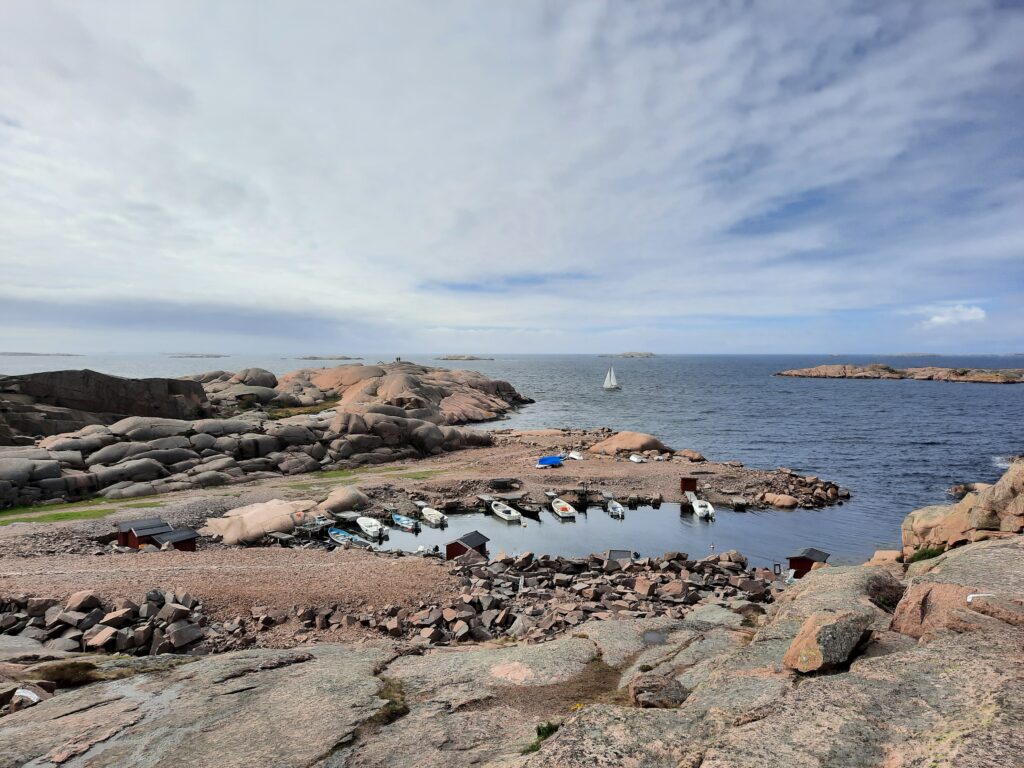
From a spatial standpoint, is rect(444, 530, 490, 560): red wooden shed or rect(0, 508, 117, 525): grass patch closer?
rect(444, 530, 490, 560): red wooden shed

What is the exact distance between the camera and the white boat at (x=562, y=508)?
43.9 meters

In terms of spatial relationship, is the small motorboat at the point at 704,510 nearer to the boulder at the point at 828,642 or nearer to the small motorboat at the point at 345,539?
the small motorboat at the point at 345,539

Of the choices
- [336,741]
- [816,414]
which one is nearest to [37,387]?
[336,741]

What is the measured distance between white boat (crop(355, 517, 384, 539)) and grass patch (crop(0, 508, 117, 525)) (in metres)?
16.1

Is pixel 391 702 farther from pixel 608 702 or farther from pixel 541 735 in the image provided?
pixel 608 702

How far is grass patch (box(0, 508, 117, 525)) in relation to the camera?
109 feet

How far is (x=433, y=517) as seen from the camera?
135 ft

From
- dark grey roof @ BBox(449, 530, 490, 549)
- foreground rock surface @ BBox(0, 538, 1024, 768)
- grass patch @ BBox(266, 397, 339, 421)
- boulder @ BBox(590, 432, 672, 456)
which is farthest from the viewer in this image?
grass patch @ BBox(266, 397, 339, 421)

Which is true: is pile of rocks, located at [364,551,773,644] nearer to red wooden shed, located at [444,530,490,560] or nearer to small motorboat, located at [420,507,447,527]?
red wooden shed, located at [444,530,490,560]

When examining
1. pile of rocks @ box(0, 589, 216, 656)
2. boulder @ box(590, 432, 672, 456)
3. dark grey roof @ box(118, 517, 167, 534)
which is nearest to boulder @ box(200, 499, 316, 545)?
dark grey roof @ box(118, 517, 167, 534)

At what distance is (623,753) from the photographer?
7090mm

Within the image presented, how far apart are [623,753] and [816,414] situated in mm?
118923

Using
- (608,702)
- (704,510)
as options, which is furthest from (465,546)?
(704,510)

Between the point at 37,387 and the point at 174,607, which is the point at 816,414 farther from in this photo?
the point at 37,387
